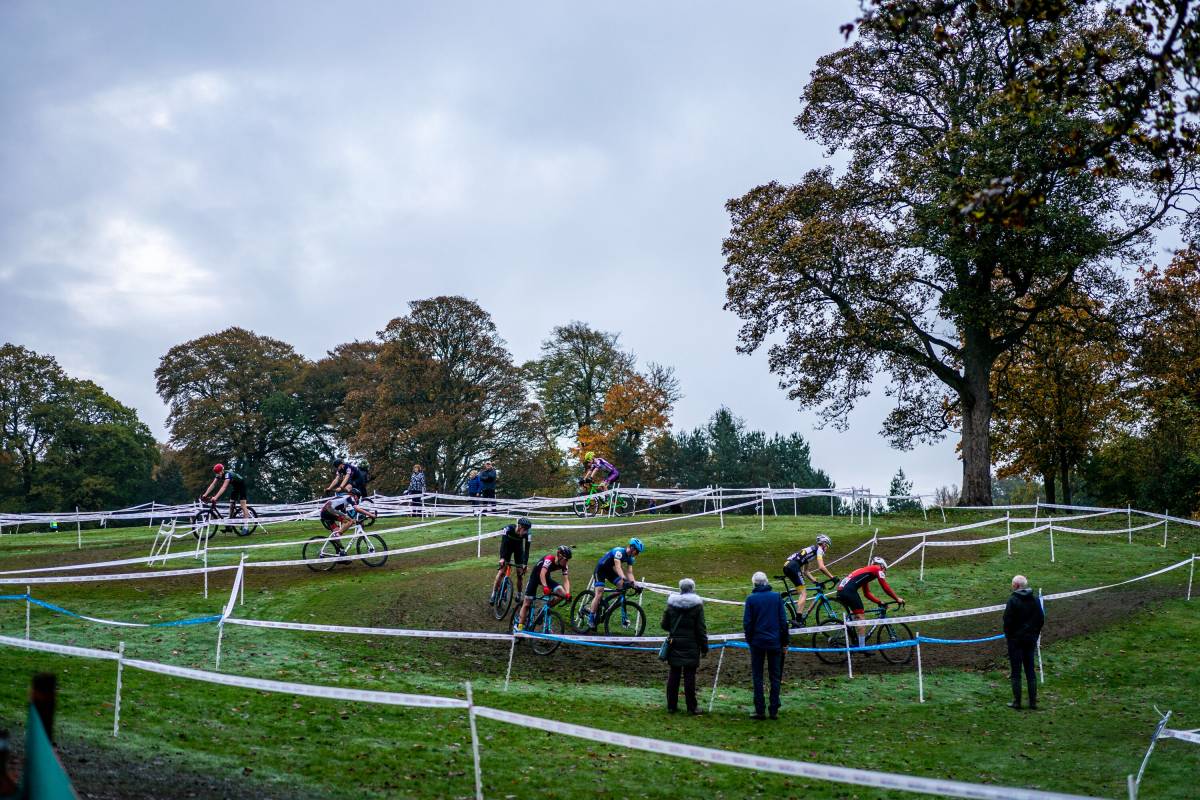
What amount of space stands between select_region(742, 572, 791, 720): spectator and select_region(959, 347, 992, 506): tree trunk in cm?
Result: 2366

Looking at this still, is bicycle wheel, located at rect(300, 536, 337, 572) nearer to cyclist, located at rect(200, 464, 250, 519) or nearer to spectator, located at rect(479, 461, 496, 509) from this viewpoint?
cyclist, located at rect(200, 464, 250, 519)

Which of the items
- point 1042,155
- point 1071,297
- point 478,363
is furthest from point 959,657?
point 478,363

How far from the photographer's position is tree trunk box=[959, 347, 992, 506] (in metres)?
33.9

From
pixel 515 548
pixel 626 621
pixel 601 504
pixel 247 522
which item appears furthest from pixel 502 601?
pixel 601 504

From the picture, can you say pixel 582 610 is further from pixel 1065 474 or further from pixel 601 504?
pixel 1065 474

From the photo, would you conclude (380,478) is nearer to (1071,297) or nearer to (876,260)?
(876,260)

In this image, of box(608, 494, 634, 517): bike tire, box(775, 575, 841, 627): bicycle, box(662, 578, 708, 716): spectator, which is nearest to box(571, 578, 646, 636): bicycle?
box(775, 575, 841, 627): bicycle

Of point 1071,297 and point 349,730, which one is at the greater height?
point 1071,297

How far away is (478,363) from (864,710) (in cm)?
4539

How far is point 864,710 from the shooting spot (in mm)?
13383

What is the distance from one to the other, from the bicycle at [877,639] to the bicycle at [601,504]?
14080 millimetres

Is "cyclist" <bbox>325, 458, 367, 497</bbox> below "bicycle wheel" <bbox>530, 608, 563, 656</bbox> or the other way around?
the other way around

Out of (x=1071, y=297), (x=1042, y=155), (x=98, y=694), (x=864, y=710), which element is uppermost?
(x=1042, y=155)

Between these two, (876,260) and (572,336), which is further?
(572,336)
